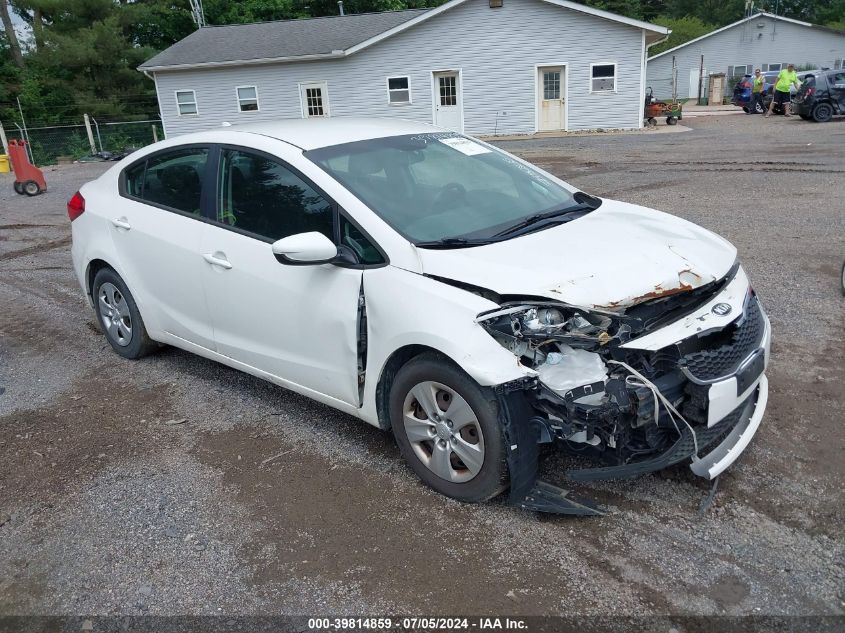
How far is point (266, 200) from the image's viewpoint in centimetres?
404

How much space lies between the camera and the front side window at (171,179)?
4469 mm

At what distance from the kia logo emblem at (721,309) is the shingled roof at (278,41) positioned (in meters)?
24.6

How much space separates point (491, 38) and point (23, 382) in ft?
75.8

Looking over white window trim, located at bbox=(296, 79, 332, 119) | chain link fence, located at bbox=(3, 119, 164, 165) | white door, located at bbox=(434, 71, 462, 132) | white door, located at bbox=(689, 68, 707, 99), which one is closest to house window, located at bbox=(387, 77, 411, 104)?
white door, located at bbox=(434, 71, 462, 132)

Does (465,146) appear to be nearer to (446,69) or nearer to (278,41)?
(446,69)

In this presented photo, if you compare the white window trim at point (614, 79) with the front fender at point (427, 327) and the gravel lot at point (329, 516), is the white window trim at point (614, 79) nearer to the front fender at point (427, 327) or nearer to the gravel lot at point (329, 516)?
the gravel lot at point (329, 516)

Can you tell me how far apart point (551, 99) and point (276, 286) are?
23829mm

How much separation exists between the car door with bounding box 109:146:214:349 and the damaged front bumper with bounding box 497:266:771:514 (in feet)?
7.49

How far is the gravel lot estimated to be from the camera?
9.17 ft

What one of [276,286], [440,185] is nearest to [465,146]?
[440,185]

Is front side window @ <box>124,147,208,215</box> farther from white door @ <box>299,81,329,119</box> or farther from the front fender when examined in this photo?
white door @ <box>299,81,329,119</box>

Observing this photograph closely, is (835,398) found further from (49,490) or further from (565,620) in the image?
(49,490)

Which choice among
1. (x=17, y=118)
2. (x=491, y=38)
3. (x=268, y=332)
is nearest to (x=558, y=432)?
(x=268, y=332)

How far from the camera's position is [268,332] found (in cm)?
398
